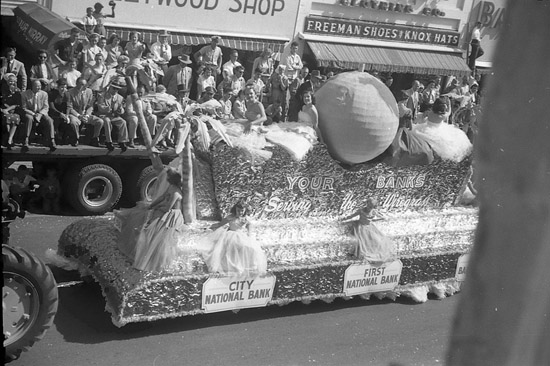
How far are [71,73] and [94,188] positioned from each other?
2.61m

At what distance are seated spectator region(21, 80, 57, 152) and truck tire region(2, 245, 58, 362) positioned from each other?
13.2 feet

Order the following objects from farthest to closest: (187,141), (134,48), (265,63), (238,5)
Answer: (238,5) → (265,63) → (134,48) → (187,141)

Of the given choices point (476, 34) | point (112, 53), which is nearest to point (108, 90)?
point (112, 53)

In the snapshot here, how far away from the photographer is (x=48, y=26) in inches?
493

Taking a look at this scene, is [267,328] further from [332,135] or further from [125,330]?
[332,135]

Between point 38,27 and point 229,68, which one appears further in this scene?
point 229,68

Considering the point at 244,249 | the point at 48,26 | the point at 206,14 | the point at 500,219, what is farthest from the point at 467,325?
the point at 206,14

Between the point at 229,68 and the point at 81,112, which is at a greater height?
the point at 229,68

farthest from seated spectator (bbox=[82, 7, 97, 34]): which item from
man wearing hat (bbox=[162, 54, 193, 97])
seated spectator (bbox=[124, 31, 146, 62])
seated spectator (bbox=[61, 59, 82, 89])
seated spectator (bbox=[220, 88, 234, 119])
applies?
seated spectator (bbox=[220, 88, 234, 119])

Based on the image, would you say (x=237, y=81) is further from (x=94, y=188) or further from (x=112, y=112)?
(x=94, y=188)

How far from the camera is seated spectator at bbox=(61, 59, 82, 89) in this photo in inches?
437

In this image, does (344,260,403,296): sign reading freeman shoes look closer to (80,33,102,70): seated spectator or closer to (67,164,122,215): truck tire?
(67,164,122,215): truck tire

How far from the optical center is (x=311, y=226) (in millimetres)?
7105

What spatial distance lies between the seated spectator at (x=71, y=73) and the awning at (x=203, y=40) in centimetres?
360
